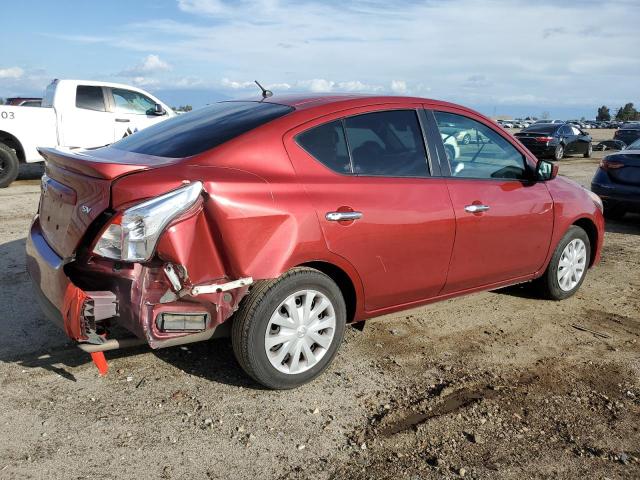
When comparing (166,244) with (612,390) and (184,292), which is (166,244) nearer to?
(184,292)

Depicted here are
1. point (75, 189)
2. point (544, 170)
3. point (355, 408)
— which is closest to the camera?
point (75, 189)

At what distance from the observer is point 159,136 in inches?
152

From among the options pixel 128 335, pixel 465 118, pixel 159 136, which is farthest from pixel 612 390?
pixel 159 136

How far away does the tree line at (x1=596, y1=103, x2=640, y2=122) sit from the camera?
369ft

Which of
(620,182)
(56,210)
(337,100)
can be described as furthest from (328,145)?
(620,182)

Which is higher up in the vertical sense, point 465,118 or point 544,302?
point 465,118

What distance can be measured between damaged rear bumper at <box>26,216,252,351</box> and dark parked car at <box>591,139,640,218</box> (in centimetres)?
744

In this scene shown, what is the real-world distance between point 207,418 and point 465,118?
9.22 ft

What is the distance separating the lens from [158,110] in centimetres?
1203

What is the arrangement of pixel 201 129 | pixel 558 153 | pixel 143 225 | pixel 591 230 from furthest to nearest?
pixel 558 153
pixel 591 230
pixel 201 129
pixel 143 225

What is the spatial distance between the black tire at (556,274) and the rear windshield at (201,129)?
275 cm

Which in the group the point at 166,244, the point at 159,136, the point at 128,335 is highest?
the point at 159,136

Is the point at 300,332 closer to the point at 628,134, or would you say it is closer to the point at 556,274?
the point at 556,274

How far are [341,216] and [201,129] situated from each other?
41.7 inches
